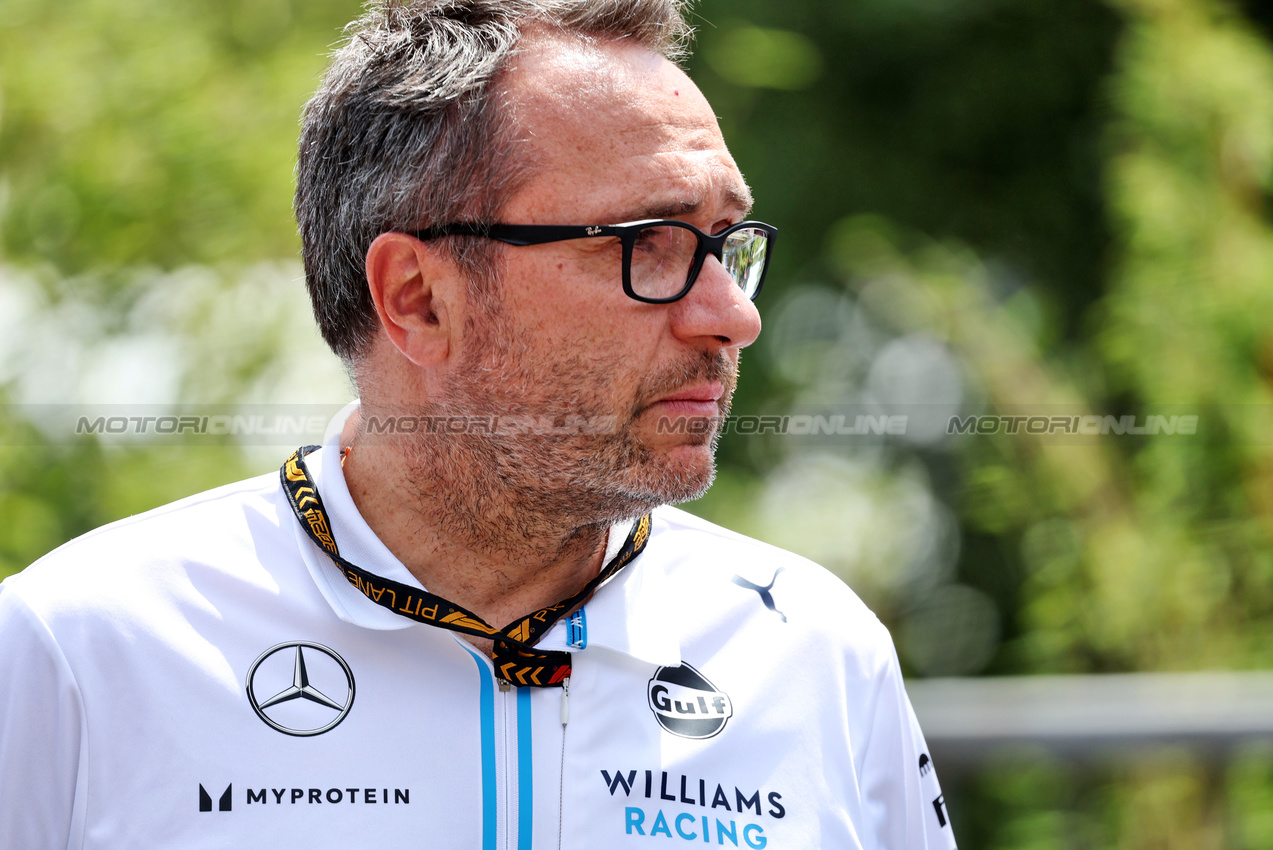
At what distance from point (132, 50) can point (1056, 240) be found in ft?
9.27

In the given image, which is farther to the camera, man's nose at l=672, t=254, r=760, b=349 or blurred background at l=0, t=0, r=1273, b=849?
blurred background at l=0, t=0, r=1273, b=849

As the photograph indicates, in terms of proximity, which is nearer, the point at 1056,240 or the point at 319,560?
the point at 319,560

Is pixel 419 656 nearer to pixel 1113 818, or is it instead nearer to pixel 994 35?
pixel 1113 818

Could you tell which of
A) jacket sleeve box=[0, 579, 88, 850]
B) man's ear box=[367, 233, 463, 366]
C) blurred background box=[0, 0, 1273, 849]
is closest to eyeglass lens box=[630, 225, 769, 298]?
man's ear box=[367, 233, 463, 366]

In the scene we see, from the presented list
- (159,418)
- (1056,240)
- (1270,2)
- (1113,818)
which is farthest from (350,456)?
(1270,2)

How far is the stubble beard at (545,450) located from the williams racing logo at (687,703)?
24cm

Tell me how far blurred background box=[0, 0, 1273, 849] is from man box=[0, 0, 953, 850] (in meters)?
0.92

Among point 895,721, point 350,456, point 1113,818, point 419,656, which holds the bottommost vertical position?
point 1113,818

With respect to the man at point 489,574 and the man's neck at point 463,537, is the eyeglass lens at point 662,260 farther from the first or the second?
the man's neck at point 463,537

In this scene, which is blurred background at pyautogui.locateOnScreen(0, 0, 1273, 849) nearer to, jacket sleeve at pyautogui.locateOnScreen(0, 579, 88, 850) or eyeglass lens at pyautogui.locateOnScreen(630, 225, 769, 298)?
eyeglass lens at pyautogui.locateOnScreen(630, 225, 769, 298)

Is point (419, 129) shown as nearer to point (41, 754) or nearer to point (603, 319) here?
point (603, 319)

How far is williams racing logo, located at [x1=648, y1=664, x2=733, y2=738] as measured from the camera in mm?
1572

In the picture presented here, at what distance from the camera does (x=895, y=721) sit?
68.6 inches

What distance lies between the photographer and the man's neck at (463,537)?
1.63 meters
